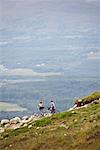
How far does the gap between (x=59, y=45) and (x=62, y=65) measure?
353 inches

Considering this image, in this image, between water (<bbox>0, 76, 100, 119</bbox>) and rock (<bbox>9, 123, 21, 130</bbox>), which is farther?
water (<bbox>0, 76, 100, 119</bbox>)

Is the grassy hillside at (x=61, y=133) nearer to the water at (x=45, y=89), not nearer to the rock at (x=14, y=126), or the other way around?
the rock at (x=14, y=126)

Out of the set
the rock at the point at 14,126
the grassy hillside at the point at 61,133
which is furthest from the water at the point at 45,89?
the grassy hillside at the point at 61,133

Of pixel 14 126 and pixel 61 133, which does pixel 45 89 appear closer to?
pixel 14 126

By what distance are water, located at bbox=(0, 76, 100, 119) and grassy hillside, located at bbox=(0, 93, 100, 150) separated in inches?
2858

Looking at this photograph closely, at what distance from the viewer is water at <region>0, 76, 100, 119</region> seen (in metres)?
110

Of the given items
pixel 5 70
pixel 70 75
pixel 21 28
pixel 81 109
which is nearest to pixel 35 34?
pixel 21 28

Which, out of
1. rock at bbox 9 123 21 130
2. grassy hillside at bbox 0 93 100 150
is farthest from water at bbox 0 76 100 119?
grassy hillside at bbox 0 93 100 150

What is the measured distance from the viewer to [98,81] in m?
127

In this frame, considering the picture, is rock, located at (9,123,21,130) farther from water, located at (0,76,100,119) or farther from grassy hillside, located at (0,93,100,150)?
water, located at (0,76,100,119)

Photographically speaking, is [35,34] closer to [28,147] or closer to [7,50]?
[7,50]

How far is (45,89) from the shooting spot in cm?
13238

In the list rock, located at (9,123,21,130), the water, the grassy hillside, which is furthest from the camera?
the water

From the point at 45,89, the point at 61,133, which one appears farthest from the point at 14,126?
the point at 45,89
